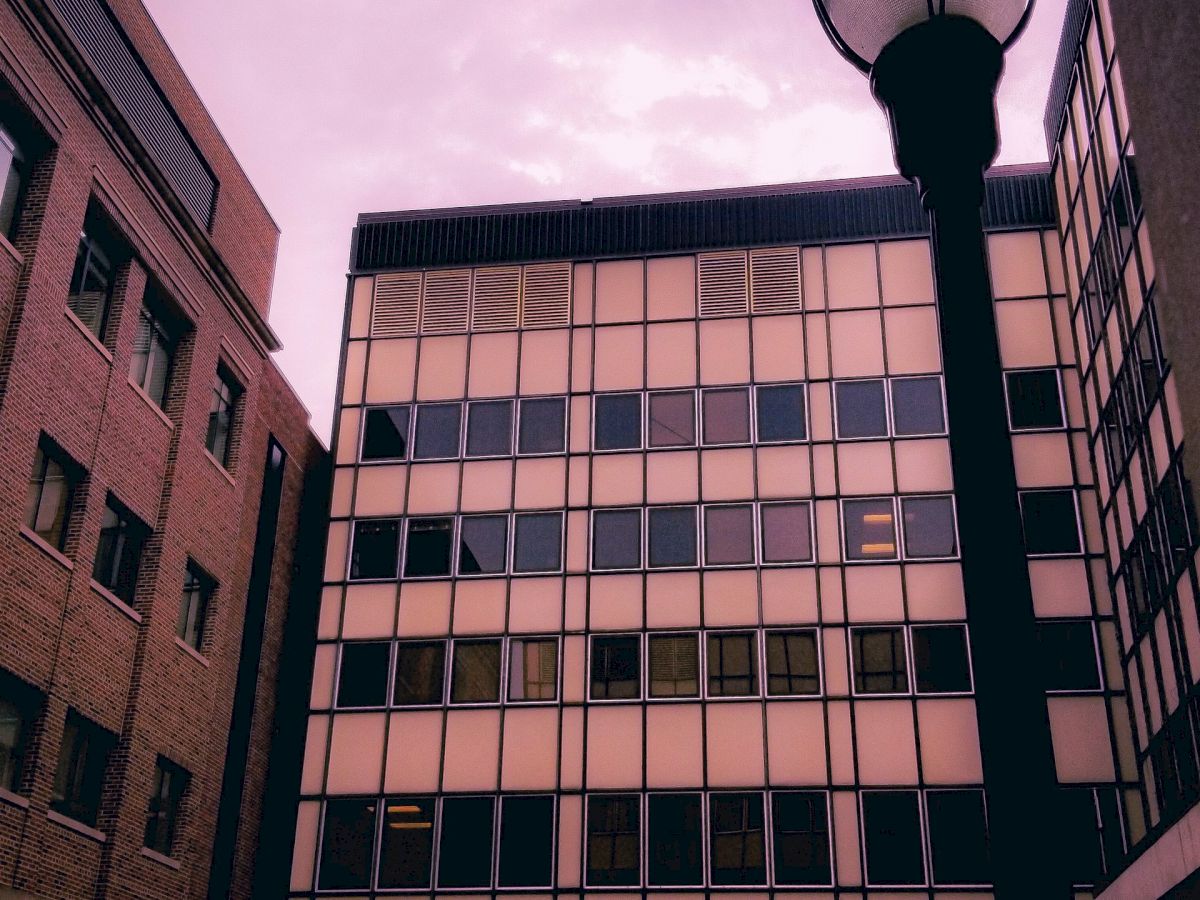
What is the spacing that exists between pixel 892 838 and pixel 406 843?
39.7 ft

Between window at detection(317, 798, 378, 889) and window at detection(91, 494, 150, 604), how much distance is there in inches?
361

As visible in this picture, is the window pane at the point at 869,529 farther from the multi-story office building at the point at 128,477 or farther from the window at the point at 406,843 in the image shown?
the multi-story office building at the point at 128,477

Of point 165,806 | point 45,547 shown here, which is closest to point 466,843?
point 165,806

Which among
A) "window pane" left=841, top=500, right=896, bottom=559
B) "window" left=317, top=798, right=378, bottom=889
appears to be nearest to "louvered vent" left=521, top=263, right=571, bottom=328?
"window pane" left=841, top=500, right=896, bottom=559

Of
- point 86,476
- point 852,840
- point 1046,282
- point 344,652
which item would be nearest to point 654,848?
point 852,840

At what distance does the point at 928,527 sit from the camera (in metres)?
32.2

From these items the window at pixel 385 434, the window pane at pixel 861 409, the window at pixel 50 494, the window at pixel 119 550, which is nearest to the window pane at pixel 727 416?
the window pane at pixel 861 409

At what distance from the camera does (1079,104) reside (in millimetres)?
30531

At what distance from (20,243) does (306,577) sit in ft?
49.6

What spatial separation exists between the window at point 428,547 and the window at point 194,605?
633cm

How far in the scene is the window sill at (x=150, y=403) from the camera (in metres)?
25.6

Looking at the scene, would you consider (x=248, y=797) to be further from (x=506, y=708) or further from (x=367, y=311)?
(x=367, y=311)

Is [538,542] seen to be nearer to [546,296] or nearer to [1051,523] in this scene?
[546,296]

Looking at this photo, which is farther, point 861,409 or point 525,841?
point 861,409
